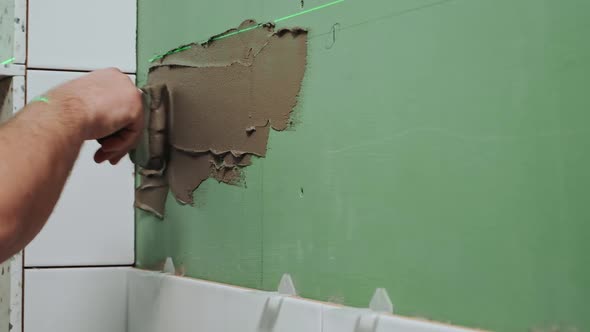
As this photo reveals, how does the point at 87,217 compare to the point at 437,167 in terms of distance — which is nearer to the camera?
the point at 437,167

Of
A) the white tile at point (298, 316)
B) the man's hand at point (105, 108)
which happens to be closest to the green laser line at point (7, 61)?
the man's hand at point (105, 108)

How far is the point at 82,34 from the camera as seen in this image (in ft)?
4.02

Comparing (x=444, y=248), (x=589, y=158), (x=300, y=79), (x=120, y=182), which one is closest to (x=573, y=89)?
(x=589, y=158)

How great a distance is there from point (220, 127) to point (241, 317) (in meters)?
0.25

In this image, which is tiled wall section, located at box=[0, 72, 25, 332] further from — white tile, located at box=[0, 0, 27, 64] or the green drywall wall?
the green drywall wall

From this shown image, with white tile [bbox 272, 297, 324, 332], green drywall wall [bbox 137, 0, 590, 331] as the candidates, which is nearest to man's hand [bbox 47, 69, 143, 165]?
green drywall wall [bbox 137, 0, 590, 331]

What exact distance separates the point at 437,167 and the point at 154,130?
527mm

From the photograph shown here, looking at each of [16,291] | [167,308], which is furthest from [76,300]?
[167,308]

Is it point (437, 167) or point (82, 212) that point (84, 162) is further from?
point (437, 167)

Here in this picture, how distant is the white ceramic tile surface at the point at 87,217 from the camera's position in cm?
119

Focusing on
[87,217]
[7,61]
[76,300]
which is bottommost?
[76,300]

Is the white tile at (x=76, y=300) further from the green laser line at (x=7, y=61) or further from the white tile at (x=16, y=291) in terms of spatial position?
the green laser line at (x=7, y=61)

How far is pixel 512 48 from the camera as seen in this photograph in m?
0.59

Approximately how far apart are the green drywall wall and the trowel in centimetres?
21
